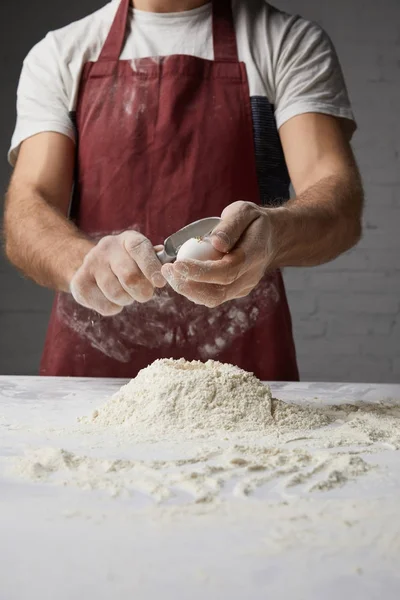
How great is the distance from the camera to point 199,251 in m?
1.03

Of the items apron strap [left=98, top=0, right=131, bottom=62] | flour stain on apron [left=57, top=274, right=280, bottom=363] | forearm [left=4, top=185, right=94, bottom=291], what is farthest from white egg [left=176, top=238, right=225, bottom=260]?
apron strap [left=98, top=0, right=131, bottom=62]

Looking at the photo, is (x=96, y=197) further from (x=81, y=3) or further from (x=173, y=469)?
(x=81, y=3)

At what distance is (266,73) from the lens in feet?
5.21

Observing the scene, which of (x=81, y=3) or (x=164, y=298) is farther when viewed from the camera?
(x=81, y=3)

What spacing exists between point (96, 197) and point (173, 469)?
3.17 feet

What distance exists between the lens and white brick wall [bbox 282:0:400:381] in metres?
3.11

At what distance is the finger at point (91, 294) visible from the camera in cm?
120

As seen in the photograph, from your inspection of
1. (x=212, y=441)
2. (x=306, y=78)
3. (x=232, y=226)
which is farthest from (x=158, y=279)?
(x=306, y=78)

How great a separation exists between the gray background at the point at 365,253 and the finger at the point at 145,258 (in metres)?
2.09

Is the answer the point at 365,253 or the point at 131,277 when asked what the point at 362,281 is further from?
the point at 131,277

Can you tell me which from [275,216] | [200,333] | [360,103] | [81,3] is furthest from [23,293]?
[275,216]

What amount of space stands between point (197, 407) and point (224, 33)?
3.34ft

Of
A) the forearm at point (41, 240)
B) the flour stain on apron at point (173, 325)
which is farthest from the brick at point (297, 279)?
the forearm at point (41, 240)

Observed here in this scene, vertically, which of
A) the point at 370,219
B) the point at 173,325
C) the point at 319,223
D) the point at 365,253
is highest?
the point at 370,219
